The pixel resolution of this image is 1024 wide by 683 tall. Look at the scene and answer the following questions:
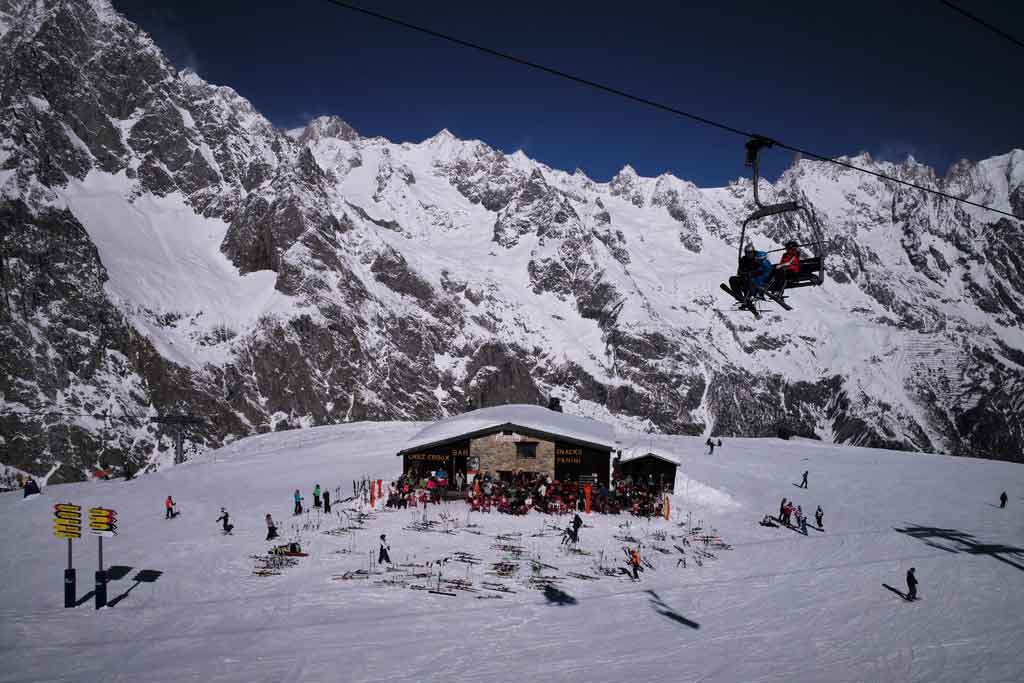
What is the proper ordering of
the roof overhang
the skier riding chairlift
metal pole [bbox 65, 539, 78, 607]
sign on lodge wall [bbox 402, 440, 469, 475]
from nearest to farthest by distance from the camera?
1. the skier riding chairlift
2. metal pole [bbox 65, 539, 78, 607]
3. the roof overhang
4. sign on lodge wall [bbox 402, 440, 469, 475]

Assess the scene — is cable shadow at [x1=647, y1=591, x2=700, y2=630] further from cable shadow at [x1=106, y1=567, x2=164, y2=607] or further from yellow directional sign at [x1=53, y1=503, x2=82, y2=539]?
yellow directional sign at [x1=53, y1=503, x2=82, y2=539]

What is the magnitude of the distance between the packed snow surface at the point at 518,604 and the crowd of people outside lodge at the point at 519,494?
114cm

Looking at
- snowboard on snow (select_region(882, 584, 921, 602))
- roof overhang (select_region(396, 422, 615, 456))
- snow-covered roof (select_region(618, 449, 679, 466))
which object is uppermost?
roof overhang (select_region(396, 422, 615, 456))

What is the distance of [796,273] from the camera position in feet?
52.6

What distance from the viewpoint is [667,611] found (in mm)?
20594

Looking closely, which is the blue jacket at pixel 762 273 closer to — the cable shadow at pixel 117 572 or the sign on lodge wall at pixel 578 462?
the cable shadow at pixel 117 572

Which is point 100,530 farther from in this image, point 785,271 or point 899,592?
point 899,592

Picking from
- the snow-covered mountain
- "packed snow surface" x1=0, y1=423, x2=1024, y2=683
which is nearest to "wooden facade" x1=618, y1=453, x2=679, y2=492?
"packed snow surface" x1=0, y1=423, x2=1024, y2=683

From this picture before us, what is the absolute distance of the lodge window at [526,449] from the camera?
124 ft

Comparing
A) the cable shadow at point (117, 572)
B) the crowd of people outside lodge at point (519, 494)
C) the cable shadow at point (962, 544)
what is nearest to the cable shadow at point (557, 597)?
the crowd of people outside lodge at point (519, 494)

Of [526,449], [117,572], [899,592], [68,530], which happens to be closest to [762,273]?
[899,592]

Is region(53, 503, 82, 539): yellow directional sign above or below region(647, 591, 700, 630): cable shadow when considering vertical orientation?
above

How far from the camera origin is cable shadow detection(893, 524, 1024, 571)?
29125mm

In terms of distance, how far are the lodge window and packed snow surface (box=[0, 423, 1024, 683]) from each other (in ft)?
18.9
